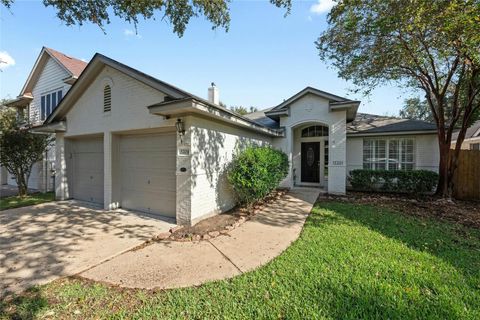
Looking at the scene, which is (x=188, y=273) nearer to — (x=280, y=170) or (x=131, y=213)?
(x=131, y=213)

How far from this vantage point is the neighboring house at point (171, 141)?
6148mm

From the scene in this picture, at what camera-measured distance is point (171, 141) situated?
6.72m

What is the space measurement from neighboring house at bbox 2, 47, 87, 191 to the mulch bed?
15404 mm

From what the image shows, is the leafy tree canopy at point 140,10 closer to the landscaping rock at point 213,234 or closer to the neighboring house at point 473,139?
the landscaping rock at point 213,234

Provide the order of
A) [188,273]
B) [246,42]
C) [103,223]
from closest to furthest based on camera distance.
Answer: [188,273], [103,223], [246,42]

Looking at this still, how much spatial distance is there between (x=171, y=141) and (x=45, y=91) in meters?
13.2

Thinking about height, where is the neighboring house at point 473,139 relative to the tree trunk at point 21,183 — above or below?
above

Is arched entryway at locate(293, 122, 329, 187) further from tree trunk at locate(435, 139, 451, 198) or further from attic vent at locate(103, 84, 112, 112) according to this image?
attic vent at locate(103, 84, 112, 112)

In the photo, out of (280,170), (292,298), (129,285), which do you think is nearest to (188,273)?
(129,285)

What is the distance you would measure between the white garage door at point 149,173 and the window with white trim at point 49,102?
30.6 feet

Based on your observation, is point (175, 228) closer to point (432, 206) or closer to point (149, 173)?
point (149, 173)

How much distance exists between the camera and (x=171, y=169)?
672 centimetres

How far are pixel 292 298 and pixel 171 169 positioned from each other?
488 centimetres

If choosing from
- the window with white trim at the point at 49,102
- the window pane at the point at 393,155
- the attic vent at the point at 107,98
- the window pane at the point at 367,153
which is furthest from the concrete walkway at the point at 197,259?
the window with white trim at the point at 49,102
